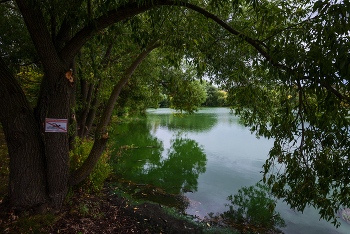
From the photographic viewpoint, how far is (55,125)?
2734mm

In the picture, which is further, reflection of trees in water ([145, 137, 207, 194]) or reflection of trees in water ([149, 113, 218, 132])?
reflection of trees in water ([149, 113, 218, 132])

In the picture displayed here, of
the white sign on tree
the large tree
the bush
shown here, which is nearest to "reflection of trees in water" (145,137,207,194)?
the bush

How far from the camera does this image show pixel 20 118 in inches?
101

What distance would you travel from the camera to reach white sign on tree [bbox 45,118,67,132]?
8.83 feet

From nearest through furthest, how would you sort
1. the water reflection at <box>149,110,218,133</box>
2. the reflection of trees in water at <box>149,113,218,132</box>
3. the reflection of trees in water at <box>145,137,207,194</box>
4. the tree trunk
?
the tree trunk
the reflection of trees in water at <box>145,137,207,194</box>
the water reflection at <box>149,110,218,133</box>
the reflection of trees in water at <box>149,113,218,132</box>

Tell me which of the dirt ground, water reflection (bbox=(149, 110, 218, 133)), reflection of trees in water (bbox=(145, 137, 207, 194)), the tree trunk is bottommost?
reflection of trees in water (bbox=(145, 137, 207, 194))

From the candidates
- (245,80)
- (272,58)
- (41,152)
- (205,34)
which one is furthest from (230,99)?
(41,152)

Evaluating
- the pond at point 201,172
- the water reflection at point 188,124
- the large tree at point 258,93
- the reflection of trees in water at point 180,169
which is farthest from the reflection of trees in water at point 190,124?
the large tree at point 258,93

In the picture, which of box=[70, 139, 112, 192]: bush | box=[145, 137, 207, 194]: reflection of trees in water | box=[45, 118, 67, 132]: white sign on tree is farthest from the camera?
box=[145, 137, 207, 194]: reflection of trees in water

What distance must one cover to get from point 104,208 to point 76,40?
289 centimetres

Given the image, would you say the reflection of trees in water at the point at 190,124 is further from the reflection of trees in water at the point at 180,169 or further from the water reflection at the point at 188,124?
the reflection of trees in water at the point at 180,169

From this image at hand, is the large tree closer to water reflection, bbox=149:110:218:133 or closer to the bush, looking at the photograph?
the bush

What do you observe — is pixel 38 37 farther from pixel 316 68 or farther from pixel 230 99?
pixel 230 99

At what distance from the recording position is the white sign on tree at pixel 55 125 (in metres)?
2.69
